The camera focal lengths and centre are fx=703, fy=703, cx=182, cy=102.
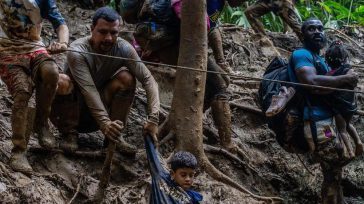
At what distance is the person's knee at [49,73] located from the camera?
19.7 feet

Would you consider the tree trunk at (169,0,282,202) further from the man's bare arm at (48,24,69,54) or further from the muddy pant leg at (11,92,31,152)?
the muddy pant leg at (11,92,31,152)

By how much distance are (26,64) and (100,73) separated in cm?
71

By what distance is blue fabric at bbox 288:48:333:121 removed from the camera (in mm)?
7031

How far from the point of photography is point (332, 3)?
13.2 m

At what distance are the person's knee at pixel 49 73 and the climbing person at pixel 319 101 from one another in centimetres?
243

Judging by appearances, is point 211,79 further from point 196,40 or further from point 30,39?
point 30,39

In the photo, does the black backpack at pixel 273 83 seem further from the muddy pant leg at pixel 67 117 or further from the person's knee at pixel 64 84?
the person's knee at pixel 64 84

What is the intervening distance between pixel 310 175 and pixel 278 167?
411mm

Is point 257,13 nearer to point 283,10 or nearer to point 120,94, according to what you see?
point 283,10

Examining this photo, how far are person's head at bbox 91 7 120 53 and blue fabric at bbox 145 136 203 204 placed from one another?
125 centimetres

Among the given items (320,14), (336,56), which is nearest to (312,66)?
(336,56)

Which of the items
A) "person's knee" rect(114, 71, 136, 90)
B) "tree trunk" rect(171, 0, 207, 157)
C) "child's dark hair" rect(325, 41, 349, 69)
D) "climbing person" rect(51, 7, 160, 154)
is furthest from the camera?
"child's dark hair" rect(325, 41, 349, 69)

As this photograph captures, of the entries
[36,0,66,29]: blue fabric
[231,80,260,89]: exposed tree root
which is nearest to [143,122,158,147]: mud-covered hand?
[36,0,66,29]: blue fabric

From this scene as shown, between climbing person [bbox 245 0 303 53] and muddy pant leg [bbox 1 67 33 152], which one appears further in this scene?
climbing person [bbox 245 0 303 53]
